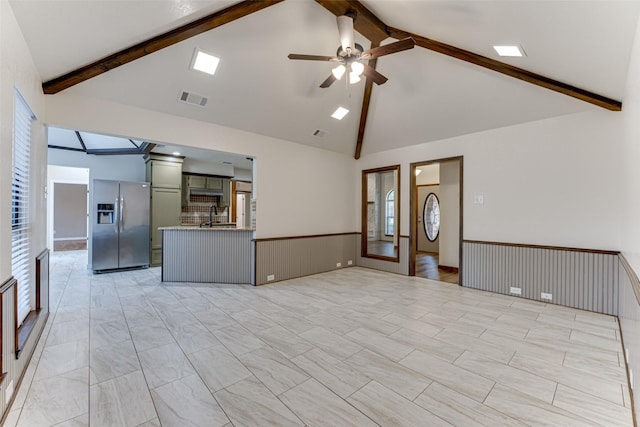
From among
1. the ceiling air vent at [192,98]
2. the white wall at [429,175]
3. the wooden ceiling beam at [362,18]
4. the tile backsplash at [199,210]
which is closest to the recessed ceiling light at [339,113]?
the wooden ceiling beam at [362,18]

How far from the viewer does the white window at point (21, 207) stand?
226 centimetres

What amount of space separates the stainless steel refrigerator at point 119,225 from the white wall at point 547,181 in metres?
6.61

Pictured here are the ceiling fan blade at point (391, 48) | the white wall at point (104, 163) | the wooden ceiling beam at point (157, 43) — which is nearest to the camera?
the ceiling fan blade at point (391, 48)

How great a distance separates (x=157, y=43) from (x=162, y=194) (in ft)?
14.8

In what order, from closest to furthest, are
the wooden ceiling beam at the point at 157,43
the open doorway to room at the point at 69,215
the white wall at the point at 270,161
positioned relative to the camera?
the wooden ceiling beam at the point at 157,43, the white wall at the point at 270,161, the open doorway to room at the point at 69,215

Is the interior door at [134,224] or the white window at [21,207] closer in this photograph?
the white window at [21,207]

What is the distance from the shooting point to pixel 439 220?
6.75 meters

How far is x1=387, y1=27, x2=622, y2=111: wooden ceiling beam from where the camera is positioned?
3244mm

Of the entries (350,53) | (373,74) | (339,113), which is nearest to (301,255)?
(339,113)

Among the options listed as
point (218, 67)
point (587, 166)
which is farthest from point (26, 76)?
point (587, 166)

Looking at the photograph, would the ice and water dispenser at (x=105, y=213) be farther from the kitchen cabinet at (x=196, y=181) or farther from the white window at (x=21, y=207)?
the white window at (x=21, y=207)

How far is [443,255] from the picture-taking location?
6375 millimetres

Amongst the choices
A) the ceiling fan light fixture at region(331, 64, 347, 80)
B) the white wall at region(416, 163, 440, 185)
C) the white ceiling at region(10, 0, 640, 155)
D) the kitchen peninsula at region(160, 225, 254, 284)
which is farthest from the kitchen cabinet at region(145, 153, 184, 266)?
the white wall at region(416, 163, 440, 185)

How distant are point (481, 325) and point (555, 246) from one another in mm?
1863
